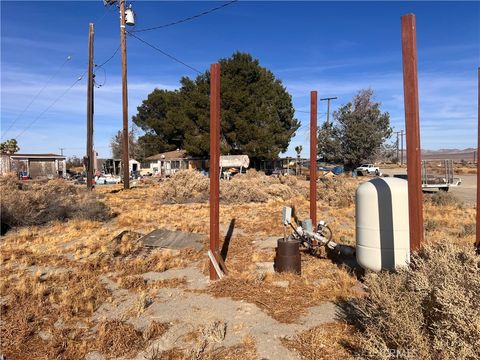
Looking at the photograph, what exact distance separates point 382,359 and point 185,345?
2.02 m

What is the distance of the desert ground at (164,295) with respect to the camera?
162 inches

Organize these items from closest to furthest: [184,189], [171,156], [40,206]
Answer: [40,206] → [184,189] → [171,156]

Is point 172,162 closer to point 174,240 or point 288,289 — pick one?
point 174,240

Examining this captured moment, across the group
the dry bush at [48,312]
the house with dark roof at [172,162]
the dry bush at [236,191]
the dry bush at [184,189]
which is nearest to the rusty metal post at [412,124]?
the dry bush at [48,312]

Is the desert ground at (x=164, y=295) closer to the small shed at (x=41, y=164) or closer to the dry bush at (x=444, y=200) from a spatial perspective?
the dry bush at (x=444, y=200)

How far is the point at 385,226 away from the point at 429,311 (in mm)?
1986

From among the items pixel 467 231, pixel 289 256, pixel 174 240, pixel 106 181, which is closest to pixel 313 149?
pixel 289 256

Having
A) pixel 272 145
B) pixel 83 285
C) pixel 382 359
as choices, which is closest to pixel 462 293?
pixel 382 359

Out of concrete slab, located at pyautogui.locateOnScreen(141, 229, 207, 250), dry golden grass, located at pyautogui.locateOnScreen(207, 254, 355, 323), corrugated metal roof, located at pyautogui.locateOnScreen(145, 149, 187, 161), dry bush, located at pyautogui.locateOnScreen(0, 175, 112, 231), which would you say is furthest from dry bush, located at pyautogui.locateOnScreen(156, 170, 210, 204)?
corrugated metal roof, located at pyautogui.locateOnScreen(145, 149, 187, 161)

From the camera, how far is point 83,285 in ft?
20.3

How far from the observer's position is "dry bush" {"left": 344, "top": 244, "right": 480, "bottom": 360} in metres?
3.08

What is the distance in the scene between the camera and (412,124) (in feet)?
15.9

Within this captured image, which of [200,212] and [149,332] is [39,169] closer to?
[200,212]

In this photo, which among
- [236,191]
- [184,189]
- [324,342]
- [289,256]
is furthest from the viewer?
[184,189]
